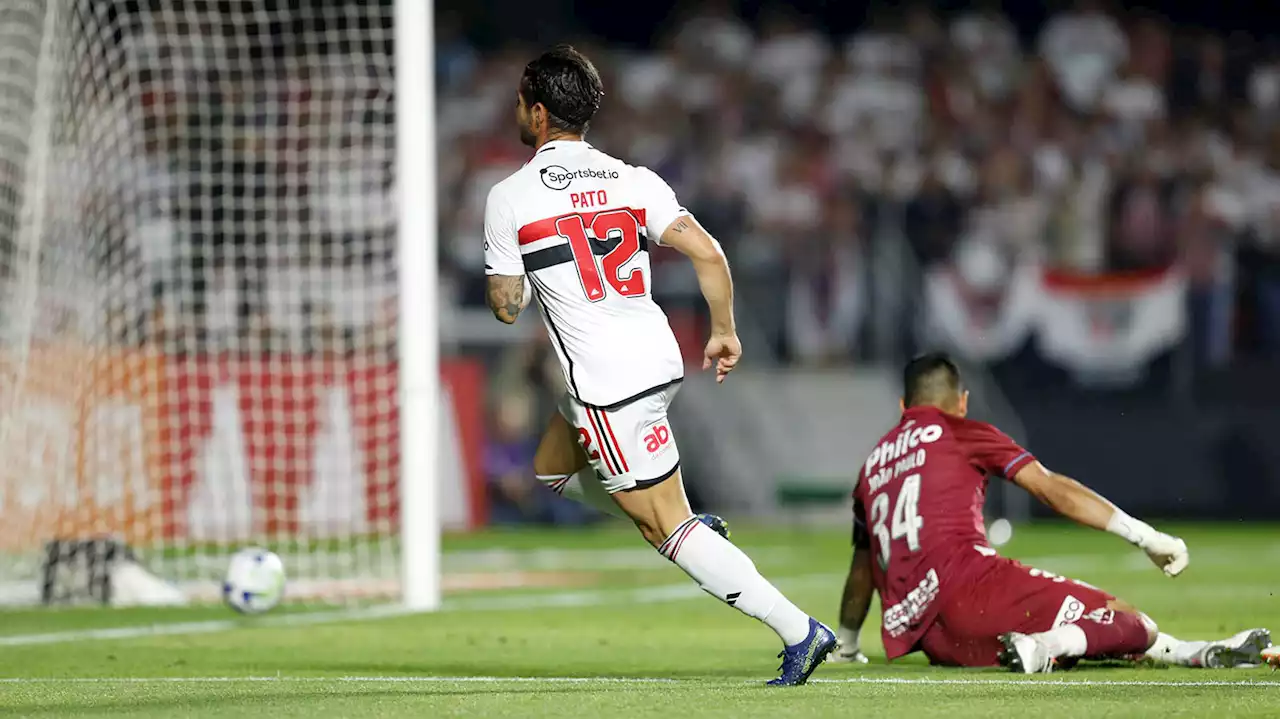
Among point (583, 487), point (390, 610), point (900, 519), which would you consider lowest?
point (390, 610)

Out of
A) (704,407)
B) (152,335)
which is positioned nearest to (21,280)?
(152,335)

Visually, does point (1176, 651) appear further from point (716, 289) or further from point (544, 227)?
point (544, 227)

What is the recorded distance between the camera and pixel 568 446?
6660 millimetres

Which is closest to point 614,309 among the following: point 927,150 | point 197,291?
point 197,291

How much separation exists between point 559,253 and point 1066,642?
2.31 meters

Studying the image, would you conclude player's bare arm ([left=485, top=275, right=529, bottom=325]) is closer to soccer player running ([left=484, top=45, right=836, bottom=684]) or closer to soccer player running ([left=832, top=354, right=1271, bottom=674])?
soccer player running ([left=484, top=45, right=836, bottom=684])

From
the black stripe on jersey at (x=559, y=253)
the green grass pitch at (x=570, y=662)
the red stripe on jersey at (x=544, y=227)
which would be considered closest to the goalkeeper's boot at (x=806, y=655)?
the green grass pitch at (x=570, y=662)

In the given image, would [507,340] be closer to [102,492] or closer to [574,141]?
[102,492]

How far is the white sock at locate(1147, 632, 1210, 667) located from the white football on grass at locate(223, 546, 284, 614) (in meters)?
4.72

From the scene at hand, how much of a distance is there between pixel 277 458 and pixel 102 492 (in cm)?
198

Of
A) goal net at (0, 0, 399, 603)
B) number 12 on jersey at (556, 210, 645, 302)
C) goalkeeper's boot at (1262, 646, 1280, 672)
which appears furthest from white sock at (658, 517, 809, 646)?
goal net at (0, 0, 399, 603)

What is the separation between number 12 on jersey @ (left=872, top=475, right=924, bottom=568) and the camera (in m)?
7.20

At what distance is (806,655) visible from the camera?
20.1 feet

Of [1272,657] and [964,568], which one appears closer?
[1272,657]
